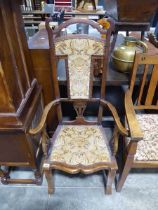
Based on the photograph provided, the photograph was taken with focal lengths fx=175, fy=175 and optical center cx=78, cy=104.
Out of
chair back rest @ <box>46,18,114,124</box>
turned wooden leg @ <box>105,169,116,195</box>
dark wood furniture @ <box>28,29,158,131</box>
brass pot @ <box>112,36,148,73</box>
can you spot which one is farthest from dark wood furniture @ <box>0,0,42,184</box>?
brass pot @ <box>112,36,148,73</box>

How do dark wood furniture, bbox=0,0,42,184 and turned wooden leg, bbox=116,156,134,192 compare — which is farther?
turned wooden leg, bbox=116,156,134,192

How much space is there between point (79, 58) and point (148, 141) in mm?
722

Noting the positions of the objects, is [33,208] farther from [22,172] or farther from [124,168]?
[124,168]

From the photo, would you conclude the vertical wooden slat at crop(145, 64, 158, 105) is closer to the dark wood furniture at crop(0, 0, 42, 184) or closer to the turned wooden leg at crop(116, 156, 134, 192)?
the turned wooden leg at crop(116, 156, 134, 192)

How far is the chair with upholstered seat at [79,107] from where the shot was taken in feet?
3.51

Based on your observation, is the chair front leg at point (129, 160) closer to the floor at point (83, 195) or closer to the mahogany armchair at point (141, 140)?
the mahogany armchair at point (141, 140)

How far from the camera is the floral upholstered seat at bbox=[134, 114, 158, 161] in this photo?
1.11m

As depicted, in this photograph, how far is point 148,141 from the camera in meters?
1.18

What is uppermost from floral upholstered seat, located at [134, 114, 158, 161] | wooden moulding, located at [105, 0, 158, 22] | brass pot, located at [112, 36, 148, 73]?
wooden moulding, located at [105, 0, 158, 22]

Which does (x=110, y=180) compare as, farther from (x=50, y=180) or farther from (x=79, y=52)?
(x=79, y=52)

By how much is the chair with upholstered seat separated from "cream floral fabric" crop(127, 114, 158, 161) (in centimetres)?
19

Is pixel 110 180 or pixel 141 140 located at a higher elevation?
pixel 141 140

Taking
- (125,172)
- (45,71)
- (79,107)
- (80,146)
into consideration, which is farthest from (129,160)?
(45,71)

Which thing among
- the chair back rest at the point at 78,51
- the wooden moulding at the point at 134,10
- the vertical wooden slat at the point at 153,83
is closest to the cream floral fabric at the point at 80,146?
the chair back rest at the point at 78,51
